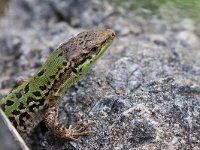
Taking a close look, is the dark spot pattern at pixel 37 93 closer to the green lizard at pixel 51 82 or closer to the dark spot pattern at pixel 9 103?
the green lizard at pixel 51 82

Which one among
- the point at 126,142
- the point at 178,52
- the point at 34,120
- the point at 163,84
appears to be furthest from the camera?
the point at 178,52

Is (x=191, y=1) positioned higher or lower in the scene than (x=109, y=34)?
higher

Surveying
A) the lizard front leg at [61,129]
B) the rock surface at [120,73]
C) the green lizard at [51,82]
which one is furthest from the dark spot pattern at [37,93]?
the rock surface at [120,73]

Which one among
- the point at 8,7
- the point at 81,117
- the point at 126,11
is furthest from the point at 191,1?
the point at 8,7

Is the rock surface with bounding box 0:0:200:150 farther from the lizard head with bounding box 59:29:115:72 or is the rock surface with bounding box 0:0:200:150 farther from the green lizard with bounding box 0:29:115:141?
the lizard head with bounding box 59:29:115:72

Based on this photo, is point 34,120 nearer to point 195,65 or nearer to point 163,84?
point 163,84

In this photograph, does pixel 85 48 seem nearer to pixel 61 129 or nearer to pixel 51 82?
pixel 51 82
